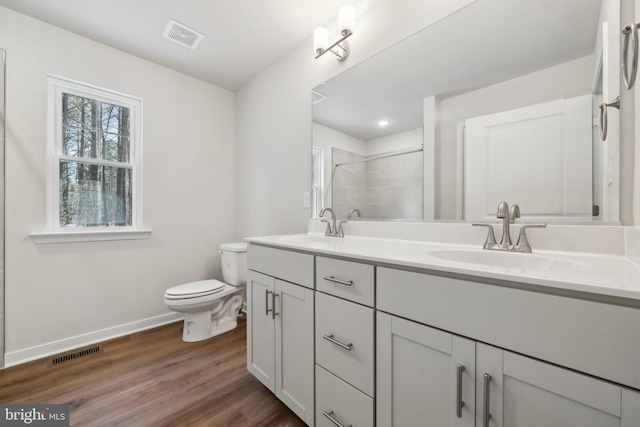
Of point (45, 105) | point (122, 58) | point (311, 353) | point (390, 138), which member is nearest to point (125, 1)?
point (122, 58)

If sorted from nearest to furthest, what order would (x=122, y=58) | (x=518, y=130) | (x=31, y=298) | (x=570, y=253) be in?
(x=570, y=253) < (x=518, y=130) < (x=31, y=298) < (x=122, y=58)

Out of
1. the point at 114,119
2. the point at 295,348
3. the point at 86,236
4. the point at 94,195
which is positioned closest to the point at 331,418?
the point at 295,348

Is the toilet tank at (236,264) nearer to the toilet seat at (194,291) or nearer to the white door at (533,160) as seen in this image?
the toilet seat at (194,291)

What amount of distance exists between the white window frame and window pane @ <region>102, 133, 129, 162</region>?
0.15 feet

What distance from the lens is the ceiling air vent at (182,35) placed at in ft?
6.11

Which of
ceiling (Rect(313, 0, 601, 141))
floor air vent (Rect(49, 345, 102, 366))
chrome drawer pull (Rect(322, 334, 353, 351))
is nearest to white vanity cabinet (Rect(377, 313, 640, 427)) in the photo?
chrome drawer pull (Rect(322, 334, 353, 351))

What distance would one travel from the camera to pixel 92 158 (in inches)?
82.3

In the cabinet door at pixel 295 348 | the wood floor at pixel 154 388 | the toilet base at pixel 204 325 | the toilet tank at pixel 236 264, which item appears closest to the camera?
the cabinet door at pixel 295 348

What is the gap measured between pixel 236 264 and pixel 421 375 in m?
1.90

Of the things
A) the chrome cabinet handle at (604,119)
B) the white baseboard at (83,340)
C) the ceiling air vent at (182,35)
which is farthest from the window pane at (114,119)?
the chrome cabinet handle at (604,119)

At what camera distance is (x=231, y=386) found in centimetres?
153

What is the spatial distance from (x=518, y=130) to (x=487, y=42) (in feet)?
1.49

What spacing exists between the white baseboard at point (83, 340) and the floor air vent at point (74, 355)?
9cm

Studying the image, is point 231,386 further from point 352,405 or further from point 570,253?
point 570,253
